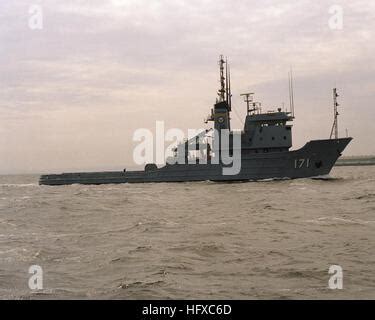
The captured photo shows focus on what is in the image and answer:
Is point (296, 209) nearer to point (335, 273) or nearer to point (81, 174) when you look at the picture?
point (335, 273)

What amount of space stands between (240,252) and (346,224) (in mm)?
5315

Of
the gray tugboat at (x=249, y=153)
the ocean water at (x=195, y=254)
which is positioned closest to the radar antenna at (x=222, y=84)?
the gray tugboat at (x=249, y=153)

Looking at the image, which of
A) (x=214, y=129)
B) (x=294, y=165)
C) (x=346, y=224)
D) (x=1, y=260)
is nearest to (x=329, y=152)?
(x=294, y=165)

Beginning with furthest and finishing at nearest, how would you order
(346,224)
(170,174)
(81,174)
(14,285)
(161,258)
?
(81,174)
(170,174)
(346,224)
(161,258)
(14,285)

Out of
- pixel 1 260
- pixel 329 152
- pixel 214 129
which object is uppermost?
pixel 214 129

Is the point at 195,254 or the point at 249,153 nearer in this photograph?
the point at 195,254

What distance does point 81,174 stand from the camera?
5219 centimetres

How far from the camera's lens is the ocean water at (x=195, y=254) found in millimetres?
7250

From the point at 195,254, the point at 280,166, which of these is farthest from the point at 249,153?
the point at 195,254

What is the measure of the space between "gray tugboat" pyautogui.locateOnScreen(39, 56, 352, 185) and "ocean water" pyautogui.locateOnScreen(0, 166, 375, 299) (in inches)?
869

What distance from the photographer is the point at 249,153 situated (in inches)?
1657

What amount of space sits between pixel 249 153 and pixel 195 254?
32.7 m

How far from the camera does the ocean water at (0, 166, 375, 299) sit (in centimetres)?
725

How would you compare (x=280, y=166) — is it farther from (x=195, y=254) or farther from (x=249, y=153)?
(x=195, y=254)
